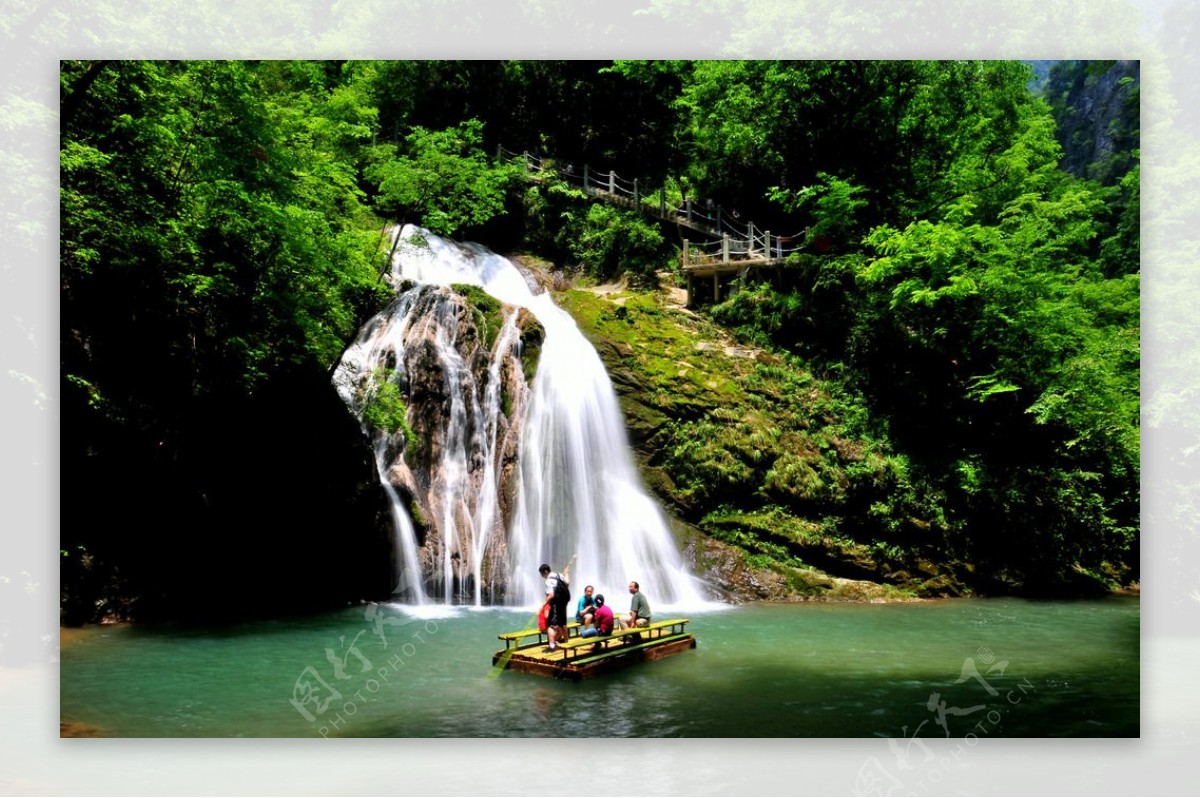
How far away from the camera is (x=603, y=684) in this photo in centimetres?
740

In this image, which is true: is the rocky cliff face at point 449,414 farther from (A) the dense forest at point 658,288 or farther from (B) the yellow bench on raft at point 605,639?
(B) the yellow bench on raft at point 605,639

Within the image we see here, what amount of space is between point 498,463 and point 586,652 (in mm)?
4457

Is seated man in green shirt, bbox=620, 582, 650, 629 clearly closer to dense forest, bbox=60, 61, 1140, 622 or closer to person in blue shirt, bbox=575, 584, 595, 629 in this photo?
person in blue shirt, bbox=575, 584, 595, 629

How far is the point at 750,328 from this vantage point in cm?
1476

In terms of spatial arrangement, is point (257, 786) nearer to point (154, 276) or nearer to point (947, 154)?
point (154, 276)

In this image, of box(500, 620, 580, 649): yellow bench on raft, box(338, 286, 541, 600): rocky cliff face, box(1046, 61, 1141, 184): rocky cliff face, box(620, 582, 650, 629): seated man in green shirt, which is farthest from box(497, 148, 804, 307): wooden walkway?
box(500, 620, 580, 649): yellow bench on raft

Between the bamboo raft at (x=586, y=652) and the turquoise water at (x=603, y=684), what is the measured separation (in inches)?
4.3

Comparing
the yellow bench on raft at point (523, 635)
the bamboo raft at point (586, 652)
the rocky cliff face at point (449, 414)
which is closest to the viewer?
the bamboo raft at point (586, 652)

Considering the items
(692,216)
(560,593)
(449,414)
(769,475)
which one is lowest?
(560,593)

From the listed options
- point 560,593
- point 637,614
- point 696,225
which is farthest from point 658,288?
point 560,593

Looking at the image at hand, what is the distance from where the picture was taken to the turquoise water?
6660mm

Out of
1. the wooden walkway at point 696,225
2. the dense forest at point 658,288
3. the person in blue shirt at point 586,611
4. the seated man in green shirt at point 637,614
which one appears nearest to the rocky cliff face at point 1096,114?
the dense forest at point 658,288

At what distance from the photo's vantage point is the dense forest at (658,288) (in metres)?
9.12

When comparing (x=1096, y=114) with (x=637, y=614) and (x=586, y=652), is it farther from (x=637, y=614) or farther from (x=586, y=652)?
(x=586, y=652)
